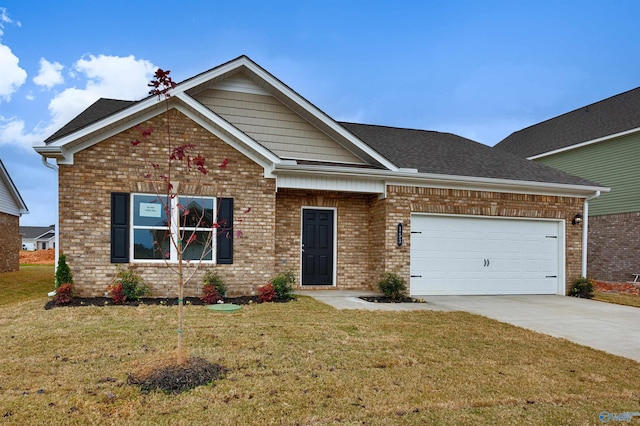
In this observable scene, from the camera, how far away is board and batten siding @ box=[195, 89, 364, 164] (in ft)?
35.0

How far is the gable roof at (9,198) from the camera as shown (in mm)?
17719

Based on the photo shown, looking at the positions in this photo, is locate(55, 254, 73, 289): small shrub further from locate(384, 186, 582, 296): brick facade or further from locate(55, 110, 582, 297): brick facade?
locate(384, 186, 582, 296): brick facade

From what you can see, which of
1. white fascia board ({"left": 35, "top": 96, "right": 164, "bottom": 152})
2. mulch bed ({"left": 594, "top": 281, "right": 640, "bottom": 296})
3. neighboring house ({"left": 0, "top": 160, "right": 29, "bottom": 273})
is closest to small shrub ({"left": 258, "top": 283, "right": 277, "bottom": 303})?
white fascia board ({"left": 35, "top": 96, "right": 164, "bottom": 152})

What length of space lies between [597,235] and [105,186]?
61.3 feet

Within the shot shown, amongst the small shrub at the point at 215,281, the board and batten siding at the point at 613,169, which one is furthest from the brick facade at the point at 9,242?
the board and batten siding at the point at 613,169

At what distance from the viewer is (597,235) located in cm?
1823

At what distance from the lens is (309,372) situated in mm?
4660

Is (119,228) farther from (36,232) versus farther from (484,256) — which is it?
(36,232)

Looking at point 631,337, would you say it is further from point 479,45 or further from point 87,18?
point 87,18

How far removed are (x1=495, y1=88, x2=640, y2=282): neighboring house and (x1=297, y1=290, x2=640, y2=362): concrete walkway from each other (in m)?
7.86

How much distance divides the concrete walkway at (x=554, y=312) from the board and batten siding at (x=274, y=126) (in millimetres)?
3504

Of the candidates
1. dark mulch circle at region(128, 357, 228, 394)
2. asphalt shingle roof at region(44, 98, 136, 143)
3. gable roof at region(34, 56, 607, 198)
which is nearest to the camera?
dark mulch circle at region(128, 357, 228, 394)

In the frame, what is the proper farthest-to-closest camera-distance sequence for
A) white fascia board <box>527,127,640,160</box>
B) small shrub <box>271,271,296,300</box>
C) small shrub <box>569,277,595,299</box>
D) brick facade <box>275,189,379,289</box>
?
white fascia board <box>527,127,640,160</box> → small shrub <box>569,277,595,299</box> → brick facade <box>275,189,379,289</box> → small shrub <box>271,271,296,300</box>

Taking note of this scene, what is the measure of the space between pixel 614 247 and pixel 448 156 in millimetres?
9885
